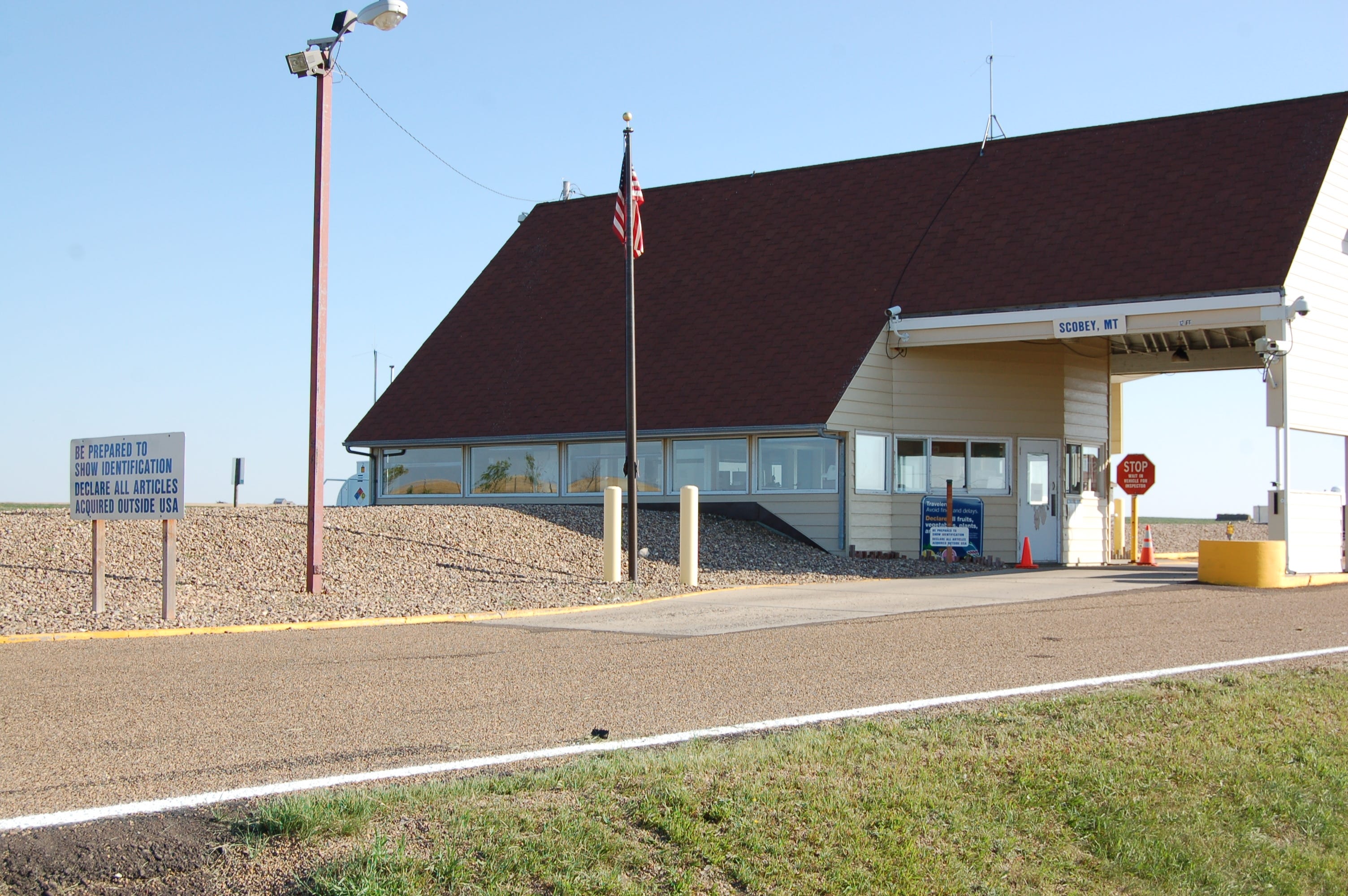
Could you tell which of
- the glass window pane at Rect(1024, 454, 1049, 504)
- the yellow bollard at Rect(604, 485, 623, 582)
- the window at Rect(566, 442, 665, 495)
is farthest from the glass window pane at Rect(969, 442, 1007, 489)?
the yellow bollard at Rect(604, 485, 623, 582)

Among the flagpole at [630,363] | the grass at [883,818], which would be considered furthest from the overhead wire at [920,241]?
the grass at [883,818]

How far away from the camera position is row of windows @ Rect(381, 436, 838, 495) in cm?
2434

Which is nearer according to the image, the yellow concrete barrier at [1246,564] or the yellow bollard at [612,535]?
the yellow bollard at [612,535]

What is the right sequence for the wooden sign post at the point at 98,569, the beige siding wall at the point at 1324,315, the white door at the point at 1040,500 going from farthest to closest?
the white door at the point at 1040,500, the beige siding wall at the point at 1324,315, the wooden sign post at the point at 98,569

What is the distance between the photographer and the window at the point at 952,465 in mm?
24609

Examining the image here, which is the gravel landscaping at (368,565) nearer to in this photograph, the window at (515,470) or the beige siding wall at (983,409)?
the beige siding wall at (983,409)

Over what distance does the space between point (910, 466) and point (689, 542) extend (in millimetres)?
7378

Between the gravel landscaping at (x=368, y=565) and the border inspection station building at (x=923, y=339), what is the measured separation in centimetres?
227

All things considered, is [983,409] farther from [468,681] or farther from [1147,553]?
[468,681]

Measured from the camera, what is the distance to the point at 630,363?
1878cm

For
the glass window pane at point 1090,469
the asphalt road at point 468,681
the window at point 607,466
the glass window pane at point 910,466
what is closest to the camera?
the asphalt road at point 468,681

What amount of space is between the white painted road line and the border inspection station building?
37.6ft

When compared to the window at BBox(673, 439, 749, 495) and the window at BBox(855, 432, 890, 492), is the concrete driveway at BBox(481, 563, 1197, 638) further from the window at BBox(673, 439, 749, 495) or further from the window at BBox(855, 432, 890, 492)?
the window at BBox(673, 439, 749, 495)

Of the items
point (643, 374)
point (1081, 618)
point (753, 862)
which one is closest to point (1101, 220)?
point (643, 374)
